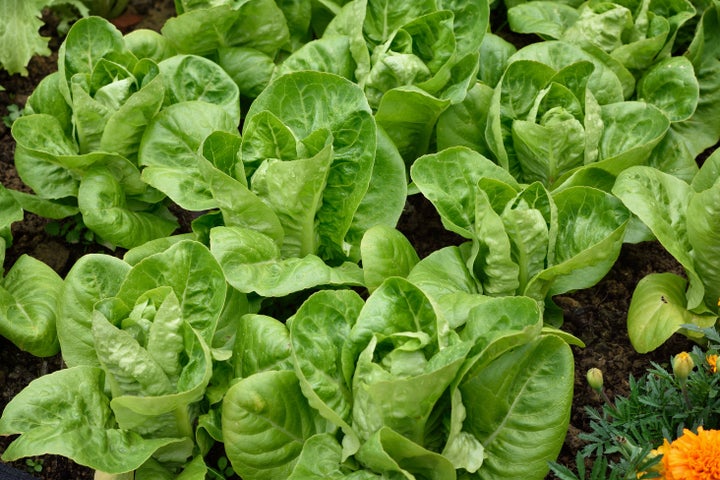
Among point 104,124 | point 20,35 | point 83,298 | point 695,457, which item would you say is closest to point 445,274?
point 695,457

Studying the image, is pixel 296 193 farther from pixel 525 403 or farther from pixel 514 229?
pixel 525 403

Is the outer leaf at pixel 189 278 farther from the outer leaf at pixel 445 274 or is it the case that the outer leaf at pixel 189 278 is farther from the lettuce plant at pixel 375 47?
the lettuce plant at pixel 375 47

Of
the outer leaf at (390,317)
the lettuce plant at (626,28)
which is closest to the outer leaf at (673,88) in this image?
the lettuce plant at (626,28)

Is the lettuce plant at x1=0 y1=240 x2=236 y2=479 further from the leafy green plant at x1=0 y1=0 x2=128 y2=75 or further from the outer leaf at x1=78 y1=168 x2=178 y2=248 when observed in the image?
the leafy green plant at x1=0 y1=0 x2=128 y2=75

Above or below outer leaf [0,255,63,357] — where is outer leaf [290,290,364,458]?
above

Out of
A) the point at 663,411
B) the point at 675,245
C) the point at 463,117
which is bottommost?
the point at 663,411

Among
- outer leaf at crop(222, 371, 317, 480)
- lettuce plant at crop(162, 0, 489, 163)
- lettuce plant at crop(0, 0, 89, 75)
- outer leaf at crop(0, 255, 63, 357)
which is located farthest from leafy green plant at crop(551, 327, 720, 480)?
lettuce plant at crop(0, 0, 89, 75)

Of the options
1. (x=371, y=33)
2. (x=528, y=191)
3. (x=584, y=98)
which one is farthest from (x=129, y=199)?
(x=584, y=98)
